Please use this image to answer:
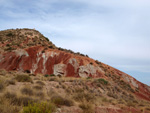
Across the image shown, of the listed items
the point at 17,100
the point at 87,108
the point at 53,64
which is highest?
the point at 53,64

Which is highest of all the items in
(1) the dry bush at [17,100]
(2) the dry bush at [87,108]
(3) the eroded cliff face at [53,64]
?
(3) the eroded cliff face at [53,64]

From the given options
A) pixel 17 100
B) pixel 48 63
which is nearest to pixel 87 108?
pixel 17 100

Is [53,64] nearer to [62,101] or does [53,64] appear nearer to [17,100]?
[62,101]

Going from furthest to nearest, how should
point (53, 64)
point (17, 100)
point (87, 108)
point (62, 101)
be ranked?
point (53, 64) → point (62, 101) → point (87, 108) → point (17, 100)

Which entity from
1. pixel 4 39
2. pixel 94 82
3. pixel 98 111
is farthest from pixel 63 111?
pixel 4 39

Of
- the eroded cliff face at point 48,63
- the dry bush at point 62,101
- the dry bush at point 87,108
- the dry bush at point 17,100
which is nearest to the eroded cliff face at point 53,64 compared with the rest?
the eroded cliff face at point 48,63

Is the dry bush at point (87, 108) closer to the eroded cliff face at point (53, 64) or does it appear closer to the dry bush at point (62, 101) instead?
the dry bush at point (62, 101)

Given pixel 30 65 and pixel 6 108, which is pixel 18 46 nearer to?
pixel 30 65

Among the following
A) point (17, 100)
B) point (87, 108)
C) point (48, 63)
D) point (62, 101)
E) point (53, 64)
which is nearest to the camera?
point (17, 100)

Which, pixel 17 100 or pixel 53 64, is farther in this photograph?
pixel 53 64

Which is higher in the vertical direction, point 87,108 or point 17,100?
point 17,100

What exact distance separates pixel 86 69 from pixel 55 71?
7.17 m

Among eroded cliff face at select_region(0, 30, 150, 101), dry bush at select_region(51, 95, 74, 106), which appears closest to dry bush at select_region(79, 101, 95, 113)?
dry bush at select_region(51, 95, 74, 106)

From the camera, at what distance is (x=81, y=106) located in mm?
6684
